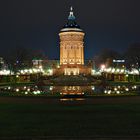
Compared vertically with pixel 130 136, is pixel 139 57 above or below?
above

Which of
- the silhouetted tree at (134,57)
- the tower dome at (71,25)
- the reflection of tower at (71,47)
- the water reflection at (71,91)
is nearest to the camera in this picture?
the water reflection at (71,91)

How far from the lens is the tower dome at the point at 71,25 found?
121 m

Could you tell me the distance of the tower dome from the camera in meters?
121

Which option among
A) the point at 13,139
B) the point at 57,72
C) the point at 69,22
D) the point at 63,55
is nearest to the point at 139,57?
the point at 57,72

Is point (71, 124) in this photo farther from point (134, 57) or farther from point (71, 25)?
point (71, 25)

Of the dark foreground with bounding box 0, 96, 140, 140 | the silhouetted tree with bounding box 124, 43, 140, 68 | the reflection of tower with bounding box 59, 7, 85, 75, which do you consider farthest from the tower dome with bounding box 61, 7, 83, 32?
the dark foreground with bounding box 0, 96, 140, 140

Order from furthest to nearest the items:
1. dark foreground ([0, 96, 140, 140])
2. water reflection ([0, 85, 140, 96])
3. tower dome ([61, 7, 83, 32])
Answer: tower dome ([61, 7, 83, 32]), water reflection ([0, 85, 140, 96]), dark foreground ([0, 96, 140, 140])

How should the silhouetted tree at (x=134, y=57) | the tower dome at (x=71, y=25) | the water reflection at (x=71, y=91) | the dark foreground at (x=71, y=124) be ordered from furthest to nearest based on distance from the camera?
the tower dome at (x=71, y=25) < the silhouetted tree at (x=134, y=57) < the water reflection at (x=71, y=91) < the dark foreground at (x=71, y=124)

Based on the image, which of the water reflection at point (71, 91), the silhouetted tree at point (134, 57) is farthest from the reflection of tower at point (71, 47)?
the water reflection at point (71, 91)

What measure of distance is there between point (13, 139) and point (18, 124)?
2.40 m

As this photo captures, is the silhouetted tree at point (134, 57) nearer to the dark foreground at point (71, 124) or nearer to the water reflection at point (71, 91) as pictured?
the water reflection at point (71, 91)

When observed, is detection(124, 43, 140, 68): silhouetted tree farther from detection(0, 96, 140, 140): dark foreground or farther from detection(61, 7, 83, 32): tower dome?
detection(0, 96, 140, 140): dark foreground

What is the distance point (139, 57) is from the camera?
8275cm

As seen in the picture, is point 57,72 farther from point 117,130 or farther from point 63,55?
point 117,130
